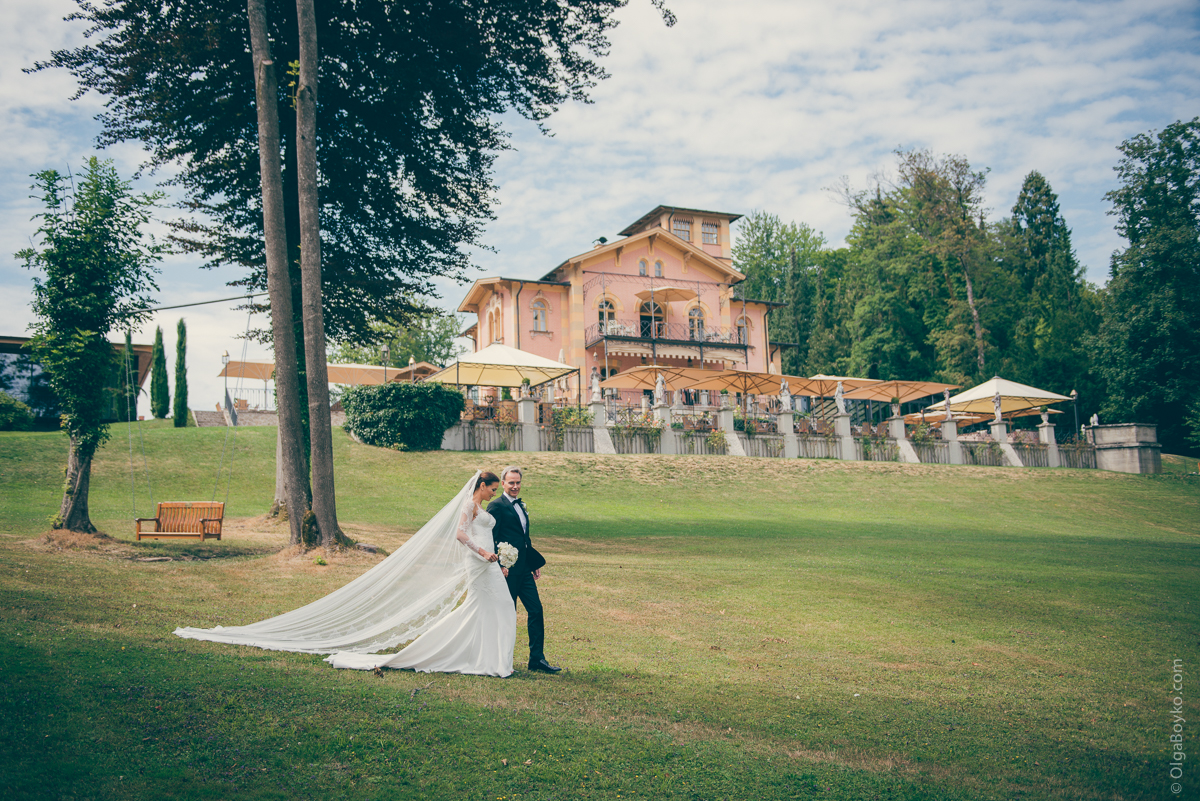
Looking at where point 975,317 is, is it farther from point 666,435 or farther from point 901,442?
point 666,435

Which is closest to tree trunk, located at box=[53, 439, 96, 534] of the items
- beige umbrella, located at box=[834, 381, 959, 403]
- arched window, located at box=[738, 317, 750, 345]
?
beige umbrella, located at box=[834, 381, 959, 403]

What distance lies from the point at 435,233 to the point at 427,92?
10.4ft

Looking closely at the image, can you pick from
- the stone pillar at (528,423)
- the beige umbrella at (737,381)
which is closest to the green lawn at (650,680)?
the stone pillar at (528,423)

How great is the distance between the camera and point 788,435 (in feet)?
102

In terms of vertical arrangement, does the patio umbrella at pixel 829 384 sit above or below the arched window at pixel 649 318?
below

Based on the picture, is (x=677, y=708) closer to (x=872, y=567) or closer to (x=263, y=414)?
(x=872, y=567)

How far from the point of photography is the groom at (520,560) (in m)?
7.22

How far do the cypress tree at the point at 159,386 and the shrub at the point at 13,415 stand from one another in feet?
24.0

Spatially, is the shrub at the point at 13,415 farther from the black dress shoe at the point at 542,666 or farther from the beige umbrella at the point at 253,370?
the black dress shoe at the point at 542,666

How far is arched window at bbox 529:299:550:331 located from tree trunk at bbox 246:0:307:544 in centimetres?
3040

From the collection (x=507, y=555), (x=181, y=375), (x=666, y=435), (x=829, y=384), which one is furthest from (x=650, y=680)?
(x=181, y=375)

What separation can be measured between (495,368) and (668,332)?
19714mm

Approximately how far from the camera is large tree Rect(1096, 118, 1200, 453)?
4025 centimetres

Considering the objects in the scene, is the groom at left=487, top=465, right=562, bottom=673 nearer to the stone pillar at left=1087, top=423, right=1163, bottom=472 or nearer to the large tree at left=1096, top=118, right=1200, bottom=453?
the stone pillar at left=1087, top=423, right=1163, bottom=472
